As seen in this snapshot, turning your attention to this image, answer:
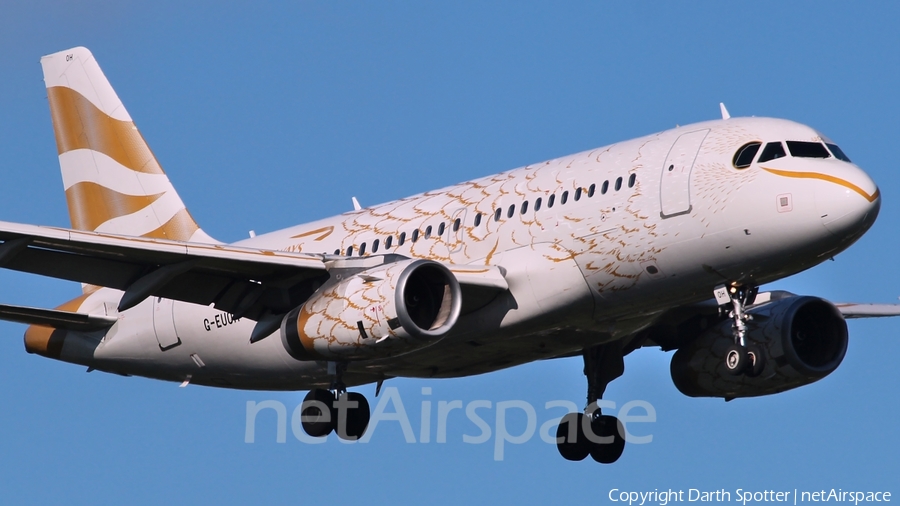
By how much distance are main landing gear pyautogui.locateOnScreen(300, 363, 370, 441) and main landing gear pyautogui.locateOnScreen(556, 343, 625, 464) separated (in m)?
5.09

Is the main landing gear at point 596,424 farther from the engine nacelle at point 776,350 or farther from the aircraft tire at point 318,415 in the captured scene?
the aircraft tire at point 318,415

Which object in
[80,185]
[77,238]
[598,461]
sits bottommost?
[598,461]

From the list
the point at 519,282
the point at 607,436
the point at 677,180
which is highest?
the point at 677,180

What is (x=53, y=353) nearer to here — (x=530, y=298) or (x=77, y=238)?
(x=77, y=238)

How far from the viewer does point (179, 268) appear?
29391 mm

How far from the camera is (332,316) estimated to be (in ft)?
96.0

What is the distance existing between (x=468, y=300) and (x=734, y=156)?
5.80 metres

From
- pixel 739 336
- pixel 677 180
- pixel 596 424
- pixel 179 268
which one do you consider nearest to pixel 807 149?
pixel 677 180

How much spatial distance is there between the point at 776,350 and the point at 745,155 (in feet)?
21.3

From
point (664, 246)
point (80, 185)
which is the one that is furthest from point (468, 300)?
point (80, 185)

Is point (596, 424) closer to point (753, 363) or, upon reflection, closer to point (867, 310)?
point (753, 363)

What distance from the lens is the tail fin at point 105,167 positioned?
125 ft

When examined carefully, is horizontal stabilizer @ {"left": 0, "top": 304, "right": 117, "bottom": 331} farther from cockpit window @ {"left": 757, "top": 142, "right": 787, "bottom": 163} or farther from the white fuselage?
cockpit window @ {"left": 757, "top": 142, "right": 787, "bottom": 163}

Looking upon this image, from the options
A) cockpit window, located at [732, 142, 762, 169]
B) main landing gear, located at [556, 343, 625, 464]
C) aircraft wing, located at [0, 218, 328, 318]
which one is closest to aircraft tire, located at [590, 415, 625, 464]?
main landing gear, located at [556, 343, 625, 464]
